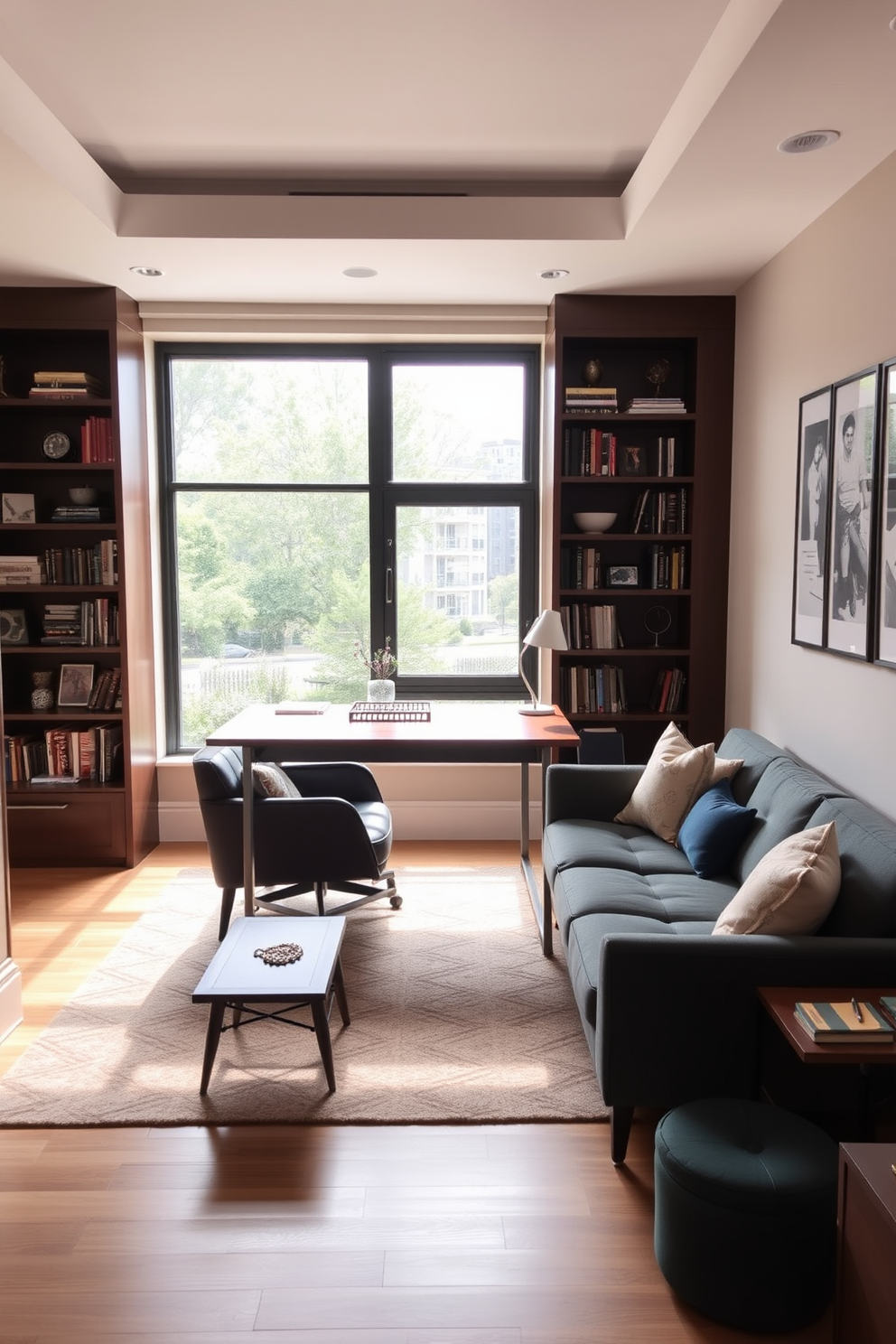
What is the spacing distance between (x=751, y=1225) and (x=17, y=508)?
15.2 ft

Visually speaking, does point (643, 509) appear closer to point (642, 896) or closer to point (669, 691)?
point (669, 691)

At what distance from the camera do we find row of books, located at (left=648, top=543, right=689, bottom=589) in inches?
204

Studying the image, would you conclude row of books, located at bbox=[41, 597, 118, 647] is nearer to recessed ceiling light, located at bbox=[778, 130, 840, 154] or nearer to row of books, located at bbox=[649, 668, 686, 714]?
row of books, located at bbox=[649, 668, 686, 714]

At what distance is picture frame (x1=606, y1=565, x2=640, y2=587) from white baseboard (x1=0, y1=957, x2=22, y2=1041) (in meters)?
3.30

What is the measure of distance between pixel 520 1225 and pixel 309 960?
3.15 ft

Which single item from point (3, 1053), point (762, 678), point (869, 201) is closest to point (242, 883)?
point (3, 1053)

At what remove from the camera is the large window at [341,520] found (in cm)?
558

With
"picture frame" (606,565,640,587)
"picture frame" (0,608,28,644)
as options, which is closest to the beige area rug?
"picture frame" (0,608,28,644)

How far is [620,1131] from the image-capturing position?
2.60 meters

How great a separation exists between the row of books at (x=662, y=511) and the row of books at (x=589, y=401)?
1.59 ft

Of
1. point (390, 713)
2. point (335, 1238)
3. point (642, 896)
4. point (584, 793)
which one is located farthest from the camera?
point (390, 713)

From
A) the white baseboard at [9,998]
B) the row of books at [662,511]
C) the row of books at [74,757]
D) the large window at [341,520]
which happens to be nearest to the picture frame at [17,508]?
the large window at [341,520]

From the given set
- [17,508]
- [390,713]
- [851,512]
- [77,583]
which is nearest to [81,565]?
[77,583]

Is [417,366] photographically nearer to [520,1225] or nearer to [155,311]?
[155,311]
